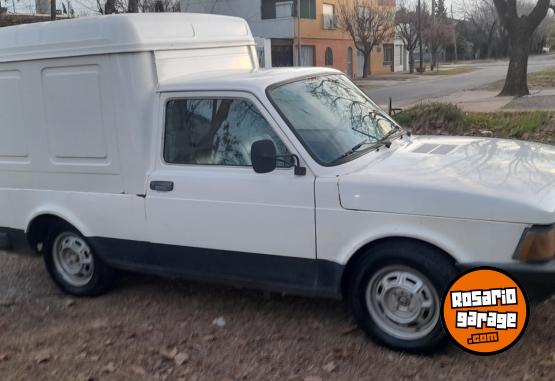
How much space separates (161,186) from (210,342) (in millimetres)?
1149

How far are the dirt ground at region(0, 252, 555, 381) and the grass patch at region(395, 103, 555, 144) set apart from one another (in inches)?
224

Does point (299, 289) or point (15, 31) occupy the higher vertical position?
point (15, 31)

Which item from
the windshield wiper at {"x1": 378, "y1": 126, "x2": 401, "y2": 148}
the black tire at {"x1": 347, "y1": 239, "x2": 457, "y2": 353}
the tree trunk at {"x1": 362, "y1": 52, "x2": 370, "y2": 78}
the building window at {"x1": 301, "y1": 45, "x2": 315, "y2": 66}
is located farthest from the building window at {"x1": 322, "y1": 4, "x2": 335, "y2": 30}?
the black tire at {"x1": 347, "y1": 239, "x2": 457, "y2": 353}

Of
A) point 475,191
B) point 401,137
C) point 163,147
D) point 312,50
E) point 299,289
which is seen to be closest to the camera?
point 475,191

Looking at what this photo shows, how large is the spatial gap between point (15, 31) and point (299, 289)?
3.14 meters

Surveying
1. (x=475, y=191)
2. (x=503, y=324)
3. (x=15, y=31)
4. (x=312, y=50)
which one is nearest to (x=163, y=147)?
(x=15, y=31)

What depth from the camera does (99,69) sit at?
15.3ft

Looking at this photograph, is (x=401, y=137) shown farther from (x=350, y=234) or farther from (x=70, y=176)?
(x=70, y=176)

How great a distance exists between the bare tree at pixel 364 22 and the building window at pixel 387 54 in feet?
27.8

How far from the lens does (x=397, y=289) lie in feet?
12.7

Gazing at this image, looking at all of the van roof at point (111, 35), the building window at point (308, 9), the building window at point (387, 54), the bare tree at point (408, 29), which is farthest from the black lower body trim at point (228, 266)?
the building window at point (387, 54)

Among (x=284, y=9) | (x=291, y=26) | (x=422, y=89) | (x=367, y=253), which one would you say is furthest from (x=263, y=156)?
(x=284, y=9)

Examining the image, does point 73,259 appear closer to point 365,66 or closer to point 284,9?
point 284,9

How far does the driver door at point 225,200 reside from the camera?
4066 mm
